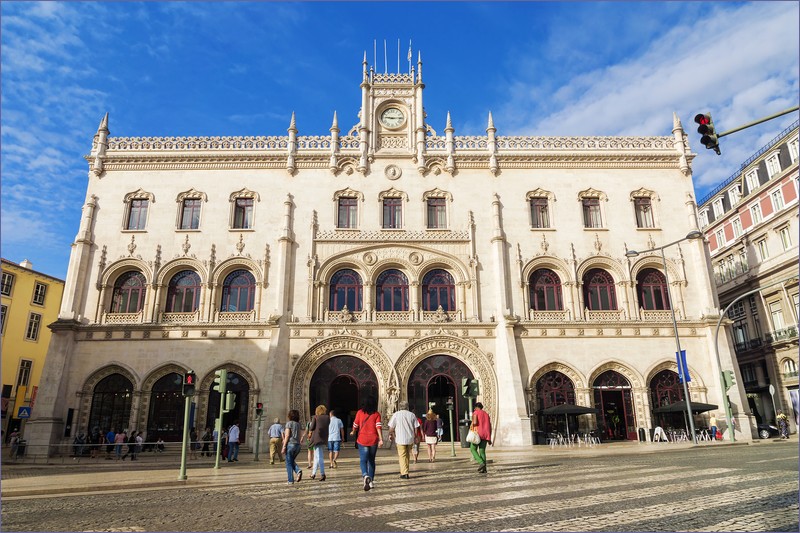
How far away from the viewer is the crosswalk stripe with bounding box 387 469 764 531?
7.48 metres

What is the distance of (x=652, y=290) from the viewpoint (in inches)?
1271

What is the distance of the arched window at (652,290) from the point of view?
3203 centimetres

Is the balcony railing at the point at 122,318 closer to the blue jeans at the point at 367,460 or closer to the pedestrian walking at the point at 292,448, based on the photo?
the pedestrian walking at the point at 292,448

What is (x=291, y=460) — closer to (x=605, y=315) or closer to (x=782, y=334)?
(x=605, y=315)

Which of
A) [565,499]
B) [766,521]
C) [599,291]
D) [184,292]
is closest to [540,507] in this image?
[565,499]

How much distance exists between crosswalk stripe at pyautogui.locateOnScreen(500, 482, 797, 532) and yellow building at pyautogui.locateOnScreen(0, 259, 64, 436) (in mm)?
43162

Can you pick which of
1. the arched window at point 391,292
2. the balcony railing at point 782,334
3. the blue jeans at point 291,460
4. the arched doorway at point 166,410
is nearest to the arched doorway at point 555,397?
the arched window at point 391,292

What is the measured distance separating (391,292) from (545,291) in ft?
29.4

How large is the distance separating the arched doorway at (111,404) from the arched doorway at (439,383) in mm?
15350

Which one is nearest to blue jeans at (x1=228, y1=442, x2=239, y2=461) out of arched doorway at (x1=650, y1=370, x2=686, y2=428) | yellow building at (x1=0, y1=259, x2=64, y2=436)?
arched doorway at (x1=650, y1=370, x2=686, y2=428)

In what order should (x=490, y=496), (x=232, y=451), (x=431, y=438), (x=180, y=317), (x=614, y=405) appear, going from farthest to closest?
(x=180, y=317)
(x=614, y=405)
(x=232, y=451)
(x=431, y=438)
(x=490, y=496)

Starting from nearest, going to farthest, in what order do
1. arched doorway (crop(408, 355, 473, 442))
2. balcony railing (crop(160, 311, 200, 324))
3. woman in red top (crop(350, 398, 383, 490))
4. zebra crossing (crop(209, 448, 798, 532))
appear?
1. zebra crossing (crop(209, 448, 798, 532))
2. woman in red top (crop(350, 398, 383, 490))
3. arched doorway (crop(408, 355, 473, 442))
4. balcony railing (crop(160, 311, 200, 324))

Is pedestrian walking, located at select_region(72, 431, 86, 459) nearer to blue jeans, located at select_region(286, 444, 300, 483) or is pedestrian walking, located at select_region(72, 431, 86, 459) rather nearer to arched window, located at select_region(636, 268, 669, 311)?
blue jeans, located at select_region(286, 444, 300, 483)

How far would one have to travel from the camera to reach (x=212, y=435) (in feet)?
91.6
